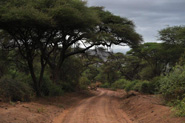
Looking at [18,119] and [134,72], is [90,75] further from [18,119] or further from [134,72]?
[18,119]

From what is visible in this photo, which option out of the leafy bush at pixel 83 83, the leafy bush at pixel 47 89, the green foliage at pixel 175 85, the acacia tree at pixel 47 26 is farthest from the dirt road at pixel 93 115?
the leafy bush at pixel 83 83

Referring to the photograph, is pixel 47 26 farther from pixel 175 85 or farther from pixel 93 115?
pixel 175 85

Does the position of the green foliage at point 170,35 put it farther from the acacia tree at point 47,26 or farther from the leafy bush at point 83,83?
the leafy bush at point 83,83

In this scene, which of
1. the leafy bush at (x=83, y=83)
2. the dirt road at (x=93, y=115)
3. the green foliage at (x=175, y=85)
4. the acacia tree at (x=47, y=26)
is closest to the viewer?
the dirt road at (x=93, y=115)

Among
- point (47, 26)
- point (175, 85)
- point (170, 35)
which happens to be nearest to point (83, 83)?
point (170, 35)

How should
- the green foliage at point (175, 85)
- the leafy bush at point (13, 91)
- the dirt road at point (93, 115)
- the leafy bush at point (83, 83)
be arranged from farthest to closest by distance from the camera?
the leafy bush at point (83, 83), the leafy bush at point (13, 91), the green foliage at point (175, 85), the dirt road at point (93, 115)

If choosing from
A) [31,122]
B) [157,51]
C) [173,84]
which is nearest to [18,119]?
[31,122]

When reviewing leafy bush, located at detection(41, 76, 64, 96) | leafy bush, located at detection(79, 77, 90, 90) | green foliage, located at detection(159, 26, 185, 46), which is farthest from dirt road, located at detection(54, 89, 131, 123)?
leafy bush, located at detection(79, 77, 90, 90)

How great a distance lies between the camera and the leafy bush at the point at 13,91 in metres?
12.6

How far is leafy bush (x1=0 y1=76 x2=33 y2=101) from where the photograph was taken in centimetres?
1255

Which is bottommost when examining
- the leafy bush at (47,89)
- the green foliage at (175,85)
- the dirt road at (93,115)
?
the dirt road at (93,115)

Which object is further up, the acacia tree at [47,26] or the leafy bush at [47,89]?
the acacia tree at [47,26]

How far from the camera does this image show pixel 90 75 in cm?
6291

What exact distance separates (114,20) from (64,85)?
952 cm
